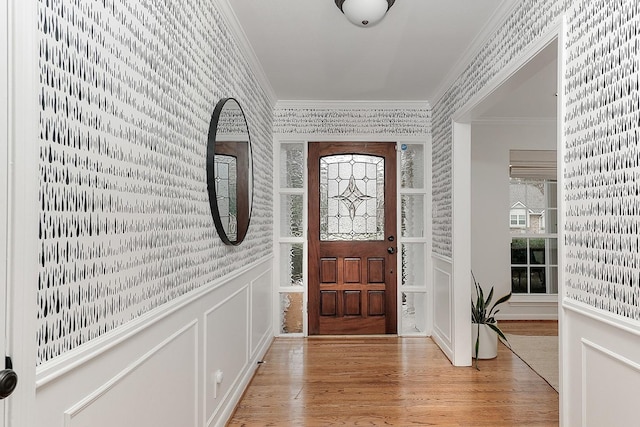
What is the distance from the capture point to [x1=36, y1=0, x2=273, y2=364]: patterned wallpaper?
1.04 meters

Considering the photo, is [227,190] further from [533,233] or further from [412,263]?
[533,233]

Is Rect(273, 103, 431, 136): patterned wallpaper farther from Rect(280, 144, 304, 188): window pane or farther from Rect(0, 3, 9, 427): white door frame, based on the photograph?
Rect(0, 3, 9, 427): white door frame

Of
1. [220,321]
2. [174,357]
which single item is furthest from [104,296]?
[220,321]

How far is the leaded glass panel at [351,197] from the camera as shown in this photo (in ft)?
15.3

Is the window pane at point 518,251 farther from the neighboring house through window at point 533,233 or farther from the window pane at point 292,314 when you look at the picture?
the window pane at point 292,314

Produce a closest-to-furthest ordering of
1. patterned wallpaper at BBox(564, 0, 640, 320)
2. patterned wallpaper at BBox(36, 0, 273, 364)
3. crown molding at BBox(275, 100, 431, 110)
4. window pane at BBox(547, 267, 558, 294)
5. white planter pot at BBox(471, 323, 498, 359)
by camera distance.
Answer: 1. patterned wallpaper at BBox(36, 0, 273, 364)
2. patterned wallpaper at BBox(564, 0, 640, 320)
3. white planter pot at BBox(471, 323, 498, 359)
4. crown molding at BBox(275, 100, 431, 110)
5. window pane at BBox(547, 267, 558, 294)

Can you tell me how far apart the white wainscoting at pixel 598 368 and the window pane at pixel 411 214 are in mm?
2757

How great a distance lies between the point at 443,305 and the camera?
4117 mm

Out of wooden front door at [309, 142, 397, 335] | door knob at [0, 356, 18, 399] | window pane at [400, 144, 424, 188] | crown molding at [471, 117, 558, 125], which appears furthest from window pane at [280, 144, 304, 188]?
door knob at [0, 356, 18, 399]

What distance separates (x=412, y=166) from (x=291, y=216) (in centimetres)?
142

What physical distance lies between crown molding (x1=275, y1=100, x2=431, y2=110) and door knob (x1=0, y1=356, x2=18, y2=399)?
3.99 meters

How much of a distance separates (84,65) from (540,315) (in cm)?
554

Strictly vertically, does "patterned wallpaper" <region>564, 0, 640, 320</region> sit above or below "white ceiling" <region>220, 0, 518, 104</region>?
below

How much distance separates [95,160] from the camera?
1.22 meters
